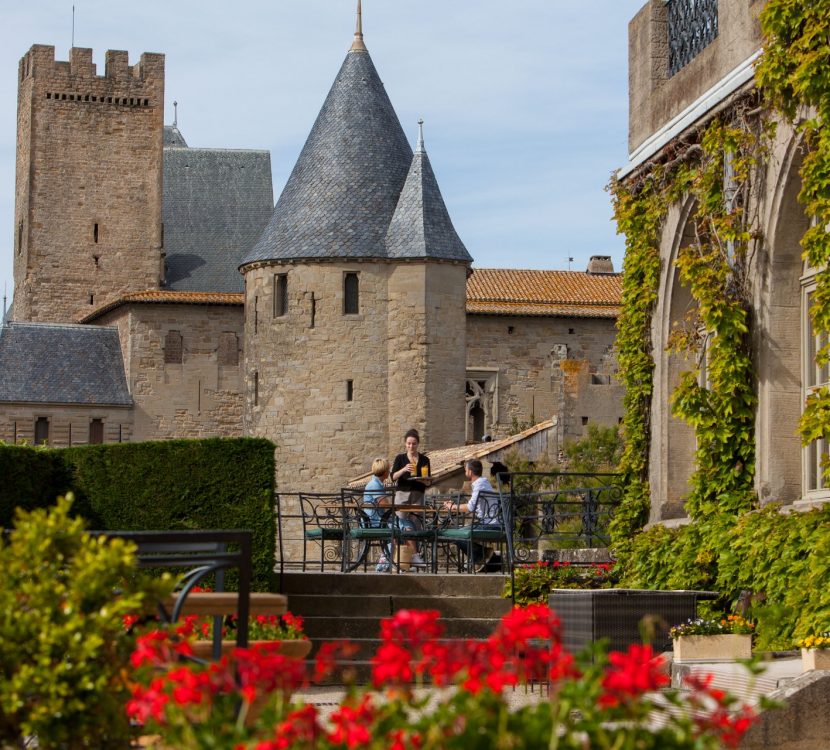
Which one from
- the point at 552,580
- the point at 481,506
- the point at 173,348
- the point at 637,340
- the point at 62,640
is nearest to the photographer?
the point at 62,640

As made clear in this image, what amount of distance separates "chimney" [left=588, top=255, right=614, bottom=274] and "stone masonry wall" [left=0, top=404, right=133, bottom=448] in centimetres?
2027

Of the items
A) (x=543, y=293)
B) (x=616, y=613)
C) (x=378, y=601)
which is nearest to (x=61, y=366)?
(x=543, y=293)

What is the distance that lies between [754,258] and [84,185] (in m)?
49.3

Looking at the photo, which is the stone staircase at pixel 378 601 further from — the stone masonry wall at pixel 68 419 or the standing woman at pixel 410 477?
the stone masonry wall at pixel 68 419

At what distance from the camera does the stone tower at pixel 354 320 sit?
1396 inches

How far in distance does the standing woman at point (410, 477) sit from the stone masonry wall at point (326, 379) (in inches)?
763

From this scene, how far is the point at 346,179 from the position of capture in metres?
36.8

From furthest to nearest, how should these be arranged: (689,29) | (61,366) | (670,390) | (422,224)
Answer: (61,366) → (422,224) → (689,29) → (670,390)

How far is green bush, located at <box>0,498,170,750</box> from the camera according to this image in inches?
165

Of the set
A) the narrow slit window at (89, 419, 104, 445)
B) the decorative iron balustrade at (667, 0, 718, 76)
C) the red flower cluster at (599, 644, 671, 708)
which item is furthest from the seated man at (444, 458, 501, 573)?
the narrow slit window at (89, 419, 104, 445)

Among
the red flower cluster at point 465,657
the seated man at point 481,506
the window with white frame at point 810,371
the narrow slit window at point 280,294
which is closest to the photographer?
the red flower cluster at point 465,657

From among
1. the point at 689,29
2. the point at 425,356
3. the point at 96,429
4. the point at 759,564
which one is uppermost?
the point at 425,356

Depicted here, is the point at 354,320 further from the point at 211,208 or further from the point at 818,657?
the point at 818,657

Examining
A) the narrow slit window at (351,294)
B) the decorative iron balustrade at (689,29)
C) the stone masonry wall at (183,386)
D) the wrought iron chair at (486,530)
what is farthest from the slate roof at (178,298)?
the decorative iron balustrade at (689,29)
